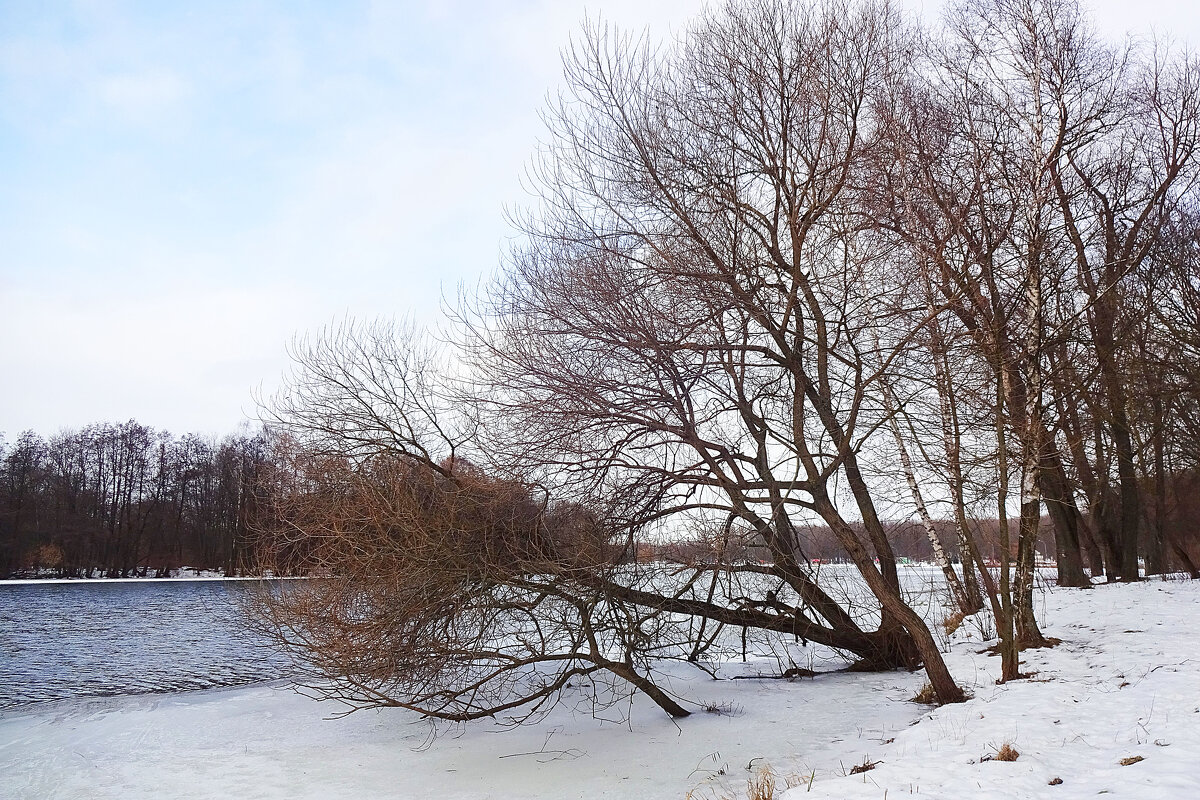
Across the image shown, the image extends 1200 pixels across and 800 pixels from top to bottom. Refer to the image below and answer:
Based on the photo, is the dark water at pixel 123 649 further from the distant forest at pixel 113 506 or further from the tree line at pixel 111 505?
the tree line at pixel 111 505

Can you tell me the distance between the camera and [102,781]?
888cm

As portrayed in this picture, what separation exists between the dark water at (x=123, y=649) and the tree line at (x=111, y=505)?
2104cm

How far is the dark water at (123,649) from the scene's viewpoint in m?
16.1

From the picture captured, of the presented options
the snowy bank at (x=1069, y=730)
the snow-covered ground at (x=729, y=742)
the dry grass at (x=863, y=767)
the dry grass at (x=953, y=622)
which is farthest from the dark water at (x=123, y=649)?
the dry grass at (x=953, y=622)

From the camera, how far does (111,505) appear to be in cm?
6769

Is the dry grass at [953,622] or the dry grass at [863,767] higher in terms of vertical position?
the dry grass at [953,622]

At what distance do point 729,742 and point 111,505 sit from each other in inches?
2886

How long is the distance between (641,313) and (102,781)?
8216mm

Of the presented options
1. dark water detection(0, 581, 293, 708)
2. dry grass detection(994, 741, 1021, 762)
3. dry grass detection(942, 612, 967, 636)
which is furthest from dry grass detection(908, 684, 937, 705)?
dark water detection(0, 581, 293, 708)

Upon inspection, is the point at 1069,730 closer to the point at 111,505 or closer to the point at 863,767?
the point at 863,767

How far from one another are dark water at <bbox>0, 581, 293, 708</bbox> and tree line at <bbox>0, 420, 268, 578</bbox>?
21.0 m

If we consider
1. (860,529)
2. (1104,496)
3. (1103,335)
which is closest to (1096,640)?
(860,529)

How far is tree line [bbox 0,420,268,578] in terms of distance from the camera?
2303 inches

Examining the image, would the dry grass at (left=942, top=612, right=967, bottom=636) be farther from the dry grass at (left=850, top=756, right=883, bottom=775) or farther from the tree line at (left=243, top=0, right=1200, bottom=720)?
the dry grass at (left=850, top=756, right=883, bottom=775)
